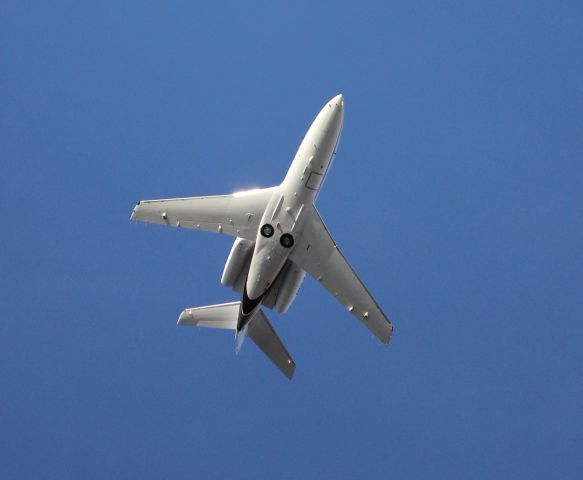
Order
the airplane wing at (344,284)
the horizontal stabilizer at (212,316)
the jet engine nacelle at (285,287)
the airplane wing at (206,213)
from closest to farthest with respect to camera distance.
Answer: the airplane wing at (206,213), the airplane wing at (344,284), the jet engine nacelle at (285,287), the horizontal stabilizer at (212,316)

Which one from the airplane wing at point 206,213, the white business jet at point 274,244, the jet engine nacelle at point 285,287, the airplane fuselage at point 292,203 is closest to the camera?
the airplane fuselage at point 292,203

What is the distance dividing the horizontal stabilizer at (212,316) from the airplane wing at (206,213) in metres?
5.36

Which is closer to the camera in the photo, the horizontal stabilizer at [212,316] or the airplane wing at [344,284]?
the airplane wing at [344,284]

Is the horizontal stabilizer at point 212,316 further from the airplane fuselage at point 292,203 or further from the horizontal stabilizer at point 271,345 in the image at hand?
the airplane fuselage at point 292,203

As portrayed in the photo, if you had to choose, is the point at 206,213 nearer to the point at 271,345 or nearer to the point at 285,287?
the point at 285,287

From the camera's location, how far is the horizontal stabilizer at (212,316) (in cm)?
5531

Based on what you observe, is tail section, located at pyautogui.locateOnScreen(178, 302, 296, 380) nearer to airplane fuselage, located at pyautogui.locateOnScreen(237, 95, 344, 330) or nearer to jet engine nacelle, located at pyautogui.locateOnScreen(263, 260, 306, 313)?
jet engine nacelle, located at pyautogui.locateOnScreen(263, 260, 306, 313)

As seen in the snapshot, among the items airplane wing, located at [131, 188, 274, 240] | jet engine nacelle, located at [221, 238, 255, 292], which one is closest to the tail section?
jet engine nacelle, located at [221, 238, 255, 292]

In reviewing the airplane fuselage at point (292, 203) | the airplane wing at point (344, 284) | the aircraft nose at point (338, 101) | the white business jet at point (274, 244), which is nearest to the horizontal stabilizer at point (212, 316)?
the white business jet at point (274, 244)

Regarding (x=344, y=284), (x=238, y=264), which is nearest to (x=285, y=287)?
(x=238, y=264)

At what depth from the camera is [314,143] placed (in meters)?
48.9

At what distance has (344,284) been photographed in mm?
52469

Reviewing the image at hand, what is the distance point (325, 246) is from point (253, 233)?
13.2 feet

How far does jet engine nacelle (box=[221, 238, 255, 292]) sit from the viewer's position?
2036 inches
